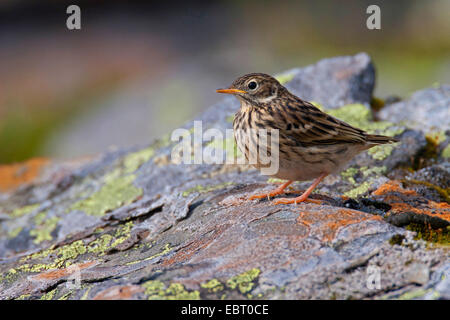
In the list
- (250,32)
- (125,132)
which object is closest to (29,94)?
(125,132)

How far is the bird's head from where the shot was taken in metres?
6.62

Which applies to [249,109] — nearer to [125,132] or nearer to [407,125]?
[407,125]

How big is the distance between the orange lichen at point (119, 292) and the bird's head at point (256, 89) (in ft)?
10.2

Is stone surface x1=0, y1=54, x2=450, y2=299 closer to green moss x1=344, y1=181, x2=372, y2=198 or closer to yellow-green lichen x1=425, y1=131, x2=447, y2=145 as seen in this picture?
green moss x1=344, y1=181, x2=372, y2=198

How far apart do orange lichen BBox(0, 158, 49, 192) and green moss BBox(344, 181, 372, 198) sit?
566cm

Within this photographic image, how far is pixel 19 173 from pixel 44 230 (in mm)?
2550

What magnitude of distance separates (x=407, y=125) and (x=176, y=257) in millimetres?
4621

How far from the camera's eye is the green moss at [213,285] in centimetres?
414

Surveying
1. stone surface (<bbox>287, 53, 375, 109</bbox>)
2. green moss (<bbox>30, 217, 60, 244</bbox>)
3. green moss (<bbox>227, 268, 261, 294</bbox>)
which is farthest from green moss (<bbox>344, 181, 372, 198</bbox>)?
green moss (<bbox>30, 217, 60, 244</bbox>)

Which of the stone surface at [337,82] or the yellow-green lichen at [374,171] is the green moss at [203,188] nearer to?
the yellow-green lichen at [374,171]

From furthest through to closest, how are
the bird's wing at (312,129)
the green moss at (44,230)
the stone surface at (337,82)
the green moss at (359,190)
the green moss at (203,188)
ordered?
the stone surface at (337,82), the green moss at (44,230), the green moss at (203,188), the green moss at (359,190), the bird's wing at (312,129)

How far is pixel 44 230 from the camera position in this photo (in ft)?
24.6

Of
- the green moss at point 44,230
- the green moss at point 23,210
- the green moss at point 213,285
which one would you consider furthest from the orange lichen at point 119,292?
the green moss at point 23,210

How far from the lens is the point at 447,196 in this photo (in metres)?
6.14
